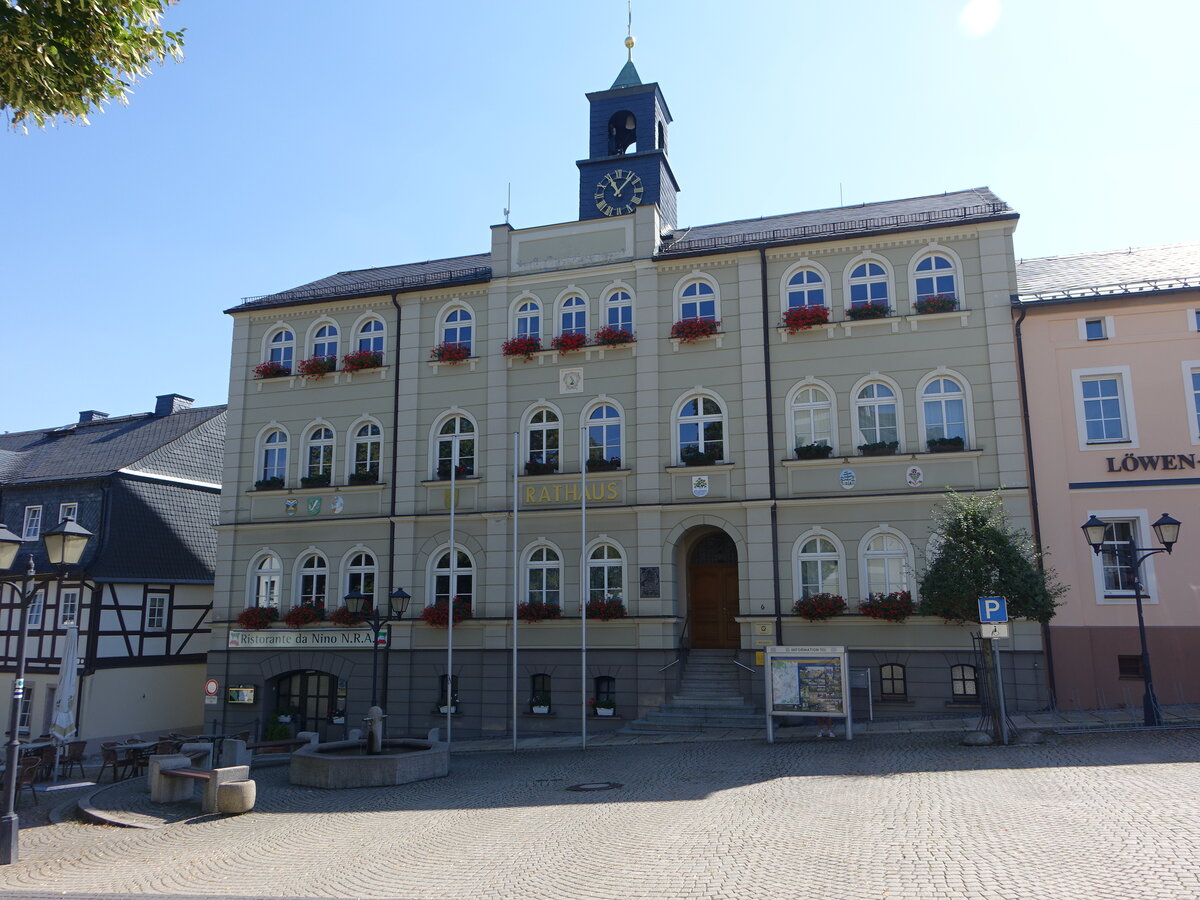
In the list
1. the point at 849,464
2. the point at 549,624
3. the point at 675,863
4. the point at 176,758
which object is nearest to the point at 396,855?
the point at 675,863

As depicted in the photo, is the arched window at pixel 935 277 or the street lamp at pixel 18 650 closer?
the street lamp at pixel 18 650

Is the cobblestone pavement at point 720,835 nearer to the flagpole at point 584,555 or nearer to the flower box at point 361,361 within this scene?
the flagpole at point 584,555

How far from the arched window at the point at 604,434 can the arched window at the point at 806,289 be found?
17.1ft

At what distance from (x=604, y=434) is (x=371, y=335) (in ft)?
25.5

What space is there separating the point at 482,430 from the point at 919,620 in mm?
11921

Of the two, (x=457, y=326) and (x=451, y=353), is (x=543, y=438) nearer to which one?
(x=451, y=353)

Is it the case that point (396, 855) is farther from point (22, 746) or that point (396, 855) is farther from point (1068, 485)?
point (1068, 485)

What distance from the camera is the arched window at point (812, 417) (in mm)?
22266

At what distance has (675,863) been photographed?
10.0 m

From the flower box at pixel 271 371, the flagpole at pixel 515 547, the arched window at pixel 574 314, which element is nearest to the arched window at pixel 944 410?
the arched window at pixel 574 314

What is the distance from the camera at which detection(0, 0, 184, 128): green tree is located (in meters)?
10.1

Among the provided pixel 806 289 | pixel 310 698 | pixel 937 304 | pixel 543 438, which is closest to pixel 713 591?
pixel 543 438

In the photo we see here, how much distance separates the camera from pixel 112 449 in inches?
1243

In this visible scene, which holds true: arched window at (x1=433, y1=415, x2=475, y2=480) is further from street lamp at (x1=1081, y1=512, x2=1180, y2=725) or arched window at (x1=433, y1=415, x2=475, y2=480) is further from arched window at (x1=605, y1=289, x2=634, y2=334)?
street lamp at (x1=1081, y1=512, x2=1180, y2=725)
